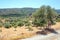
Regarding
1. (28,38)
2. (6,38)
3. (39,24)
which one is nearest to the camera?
(6,38)

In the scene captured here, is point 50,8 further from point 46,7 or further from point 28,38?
point 28,38

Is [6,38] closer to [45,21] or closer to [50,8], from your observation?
[45,21]

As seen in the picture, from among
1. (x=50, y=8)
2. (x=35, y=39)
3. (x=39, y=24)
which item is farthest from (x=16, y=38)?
(x=50, y=8)

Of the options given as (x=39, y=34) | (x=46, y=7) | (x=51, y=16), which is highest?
(x=46, y=7)

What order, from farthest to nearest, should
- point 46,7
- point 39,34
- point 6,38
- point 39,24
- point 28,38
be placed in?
point 46,7 → point 39,24 → point 39,34 → point 28,38 → point 6,38

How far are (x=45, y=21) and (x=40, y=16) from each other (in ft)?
5.98

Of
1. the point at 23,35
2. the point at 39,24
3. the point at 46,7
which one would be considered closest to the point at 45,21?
the point at 39,24

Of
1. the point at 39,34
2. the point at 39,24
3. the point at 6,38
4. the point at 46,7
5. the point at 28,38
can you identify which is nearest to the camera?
the point at 6,38

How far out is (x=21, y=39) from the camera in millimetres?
22516

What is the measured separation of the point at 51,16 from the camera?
32750 mm

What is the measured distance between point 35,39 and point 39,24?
24.2ft

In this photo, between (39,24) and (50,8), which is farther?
(50,8)

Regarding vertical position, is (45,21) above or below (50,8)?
below

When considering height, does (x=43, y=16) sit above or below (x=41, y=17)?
above
